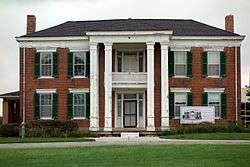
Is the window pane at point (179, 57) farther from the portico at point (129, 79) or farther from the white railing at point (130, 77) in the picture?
the white railing at point (130, 77)

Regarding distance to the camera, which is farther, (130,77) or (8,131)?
(130,77)

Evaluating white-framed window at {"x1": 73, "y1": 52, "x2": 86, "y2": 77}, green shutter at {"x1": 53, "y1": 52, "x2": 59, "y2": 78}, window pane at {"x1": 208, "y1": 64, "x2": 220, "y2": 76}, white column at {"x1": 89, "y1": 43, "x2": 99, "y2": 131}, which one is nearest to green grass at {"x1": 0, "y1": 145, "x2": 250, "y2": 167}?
white column at {"x1": 89, "y1": 43, "x2": 99, "y2": 131}

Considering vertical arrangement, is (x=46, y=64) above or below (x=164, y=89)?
above

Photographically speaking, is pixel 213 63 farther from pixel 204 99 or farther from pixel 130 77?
pixel 130 77

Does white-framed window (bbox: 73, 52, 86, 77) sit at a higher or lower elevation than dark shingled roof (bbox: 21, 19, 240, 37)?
lower

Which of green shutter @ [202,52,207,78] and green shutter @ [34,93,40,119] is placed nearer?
green shutter @ [202,52,207,78]

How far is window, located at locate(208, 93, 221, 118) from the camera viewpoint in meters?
42.8

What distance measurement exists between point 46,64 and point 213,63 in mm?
11888

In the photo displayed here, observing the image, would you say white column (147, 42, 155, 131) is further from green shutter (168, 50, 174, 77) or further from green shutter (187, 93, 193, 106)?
green shutter (187, 93, 193, 106)

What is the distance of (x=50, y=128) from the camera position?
39.9 m

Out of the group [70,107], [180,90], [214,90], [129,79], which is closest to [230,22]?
[214,90]

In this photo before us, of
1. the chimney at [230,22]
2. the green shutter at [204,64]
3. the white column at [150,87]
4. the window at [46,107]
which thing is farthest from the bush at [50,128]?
the chimney at [230,22]

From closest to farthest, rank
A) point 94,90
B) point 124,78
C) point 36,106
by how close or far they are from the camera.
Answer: point 94,90 → point 124,78 → point 36,106

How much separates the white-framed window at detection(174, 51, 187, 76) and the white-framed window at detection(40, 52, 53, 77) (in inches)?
350
